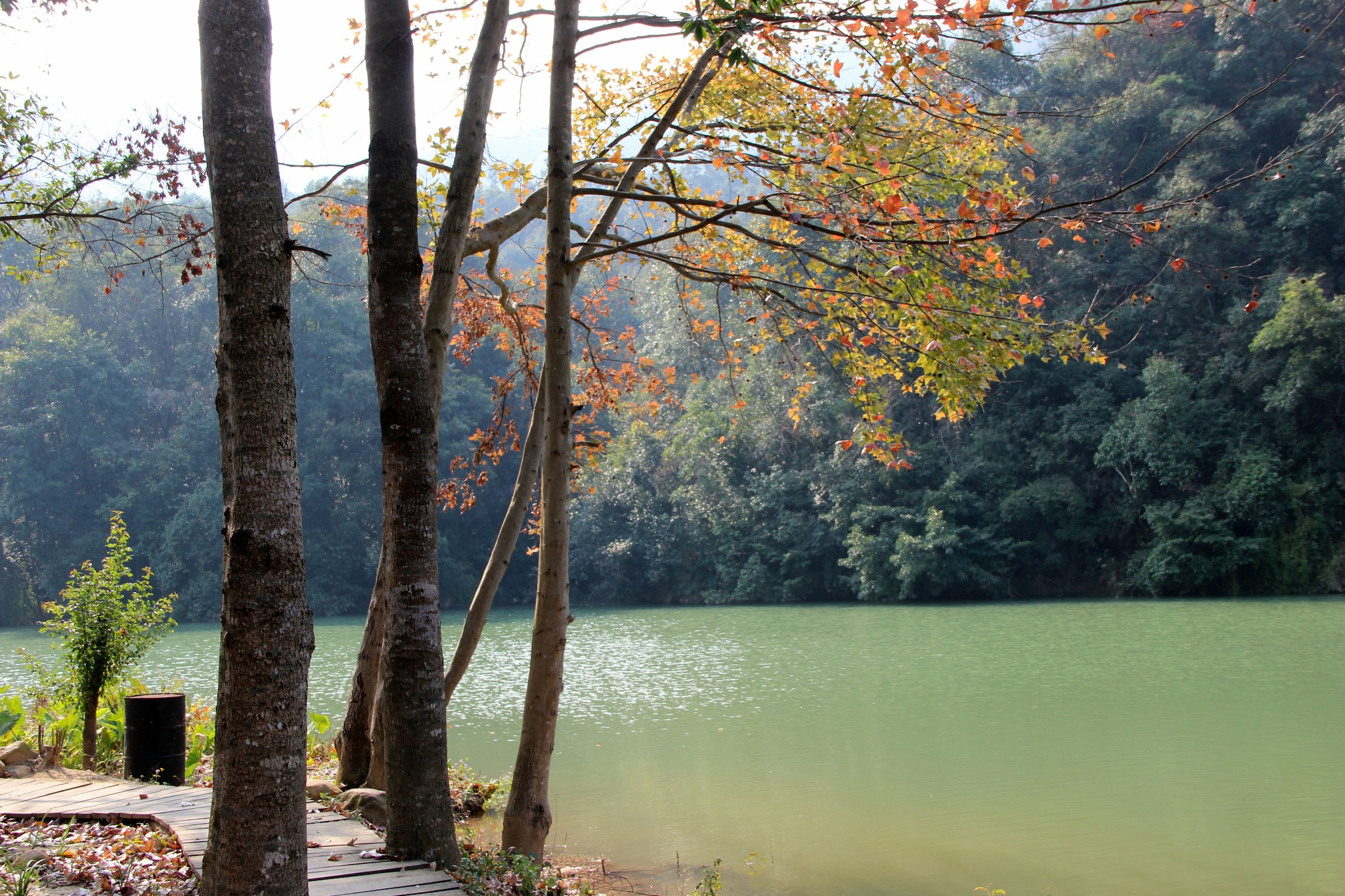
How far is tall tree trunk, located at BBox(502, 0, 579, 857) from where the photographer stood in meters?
4.82

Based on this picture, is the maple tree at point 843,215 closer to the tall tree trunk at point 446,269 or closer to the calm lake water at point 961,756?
the tall tree trunk at point 446,269

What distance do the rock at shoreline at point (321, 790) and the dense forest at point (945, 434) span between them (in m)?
11.1

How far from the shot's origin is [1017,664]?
1373 centimetres

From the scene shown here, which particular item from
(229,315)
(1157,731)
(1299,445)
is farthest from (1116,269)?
(229,315)

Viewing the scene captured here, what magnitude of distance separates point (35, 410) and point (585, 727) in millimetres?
28388

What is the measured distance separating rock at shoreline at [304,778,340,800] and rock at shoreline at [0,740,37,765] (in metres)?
1.75

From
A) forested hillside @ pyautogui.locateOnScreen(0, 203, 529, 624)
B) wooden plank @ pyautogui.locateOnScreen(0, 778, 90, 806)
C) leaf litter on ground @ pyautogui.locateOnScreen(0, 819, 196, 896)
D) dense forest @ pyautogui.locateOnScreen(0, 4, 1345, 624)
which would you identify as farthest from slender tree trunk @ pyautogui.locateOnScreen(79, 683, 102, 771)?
forested hillside @ pyautogui.locateOnScreen(0, 203, 529, 624)

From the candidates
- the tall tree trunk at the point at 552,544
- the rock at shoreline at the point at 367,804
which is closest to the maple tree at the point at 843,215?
the tall tree trunk at the point at 552,544

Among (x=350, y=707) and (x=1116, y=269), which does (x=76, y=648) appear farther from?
(x=1116, y=269)

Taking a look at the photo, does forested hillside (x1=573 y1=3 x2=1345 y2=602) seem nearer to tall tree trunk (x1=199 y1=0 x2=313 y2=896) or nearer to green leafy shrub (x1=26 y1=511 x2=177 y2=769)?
green leafy shrub (x1=26 y1=511 x2=177 y2=769)

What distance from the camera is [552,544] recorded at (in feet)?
15.8

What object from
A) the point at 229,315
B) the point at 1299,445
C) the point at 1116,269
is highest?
the point at 1116,269

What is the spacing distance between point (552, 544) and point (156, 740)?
2.66m

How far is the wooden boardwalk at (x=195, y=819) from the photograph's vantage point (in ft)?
11.3
